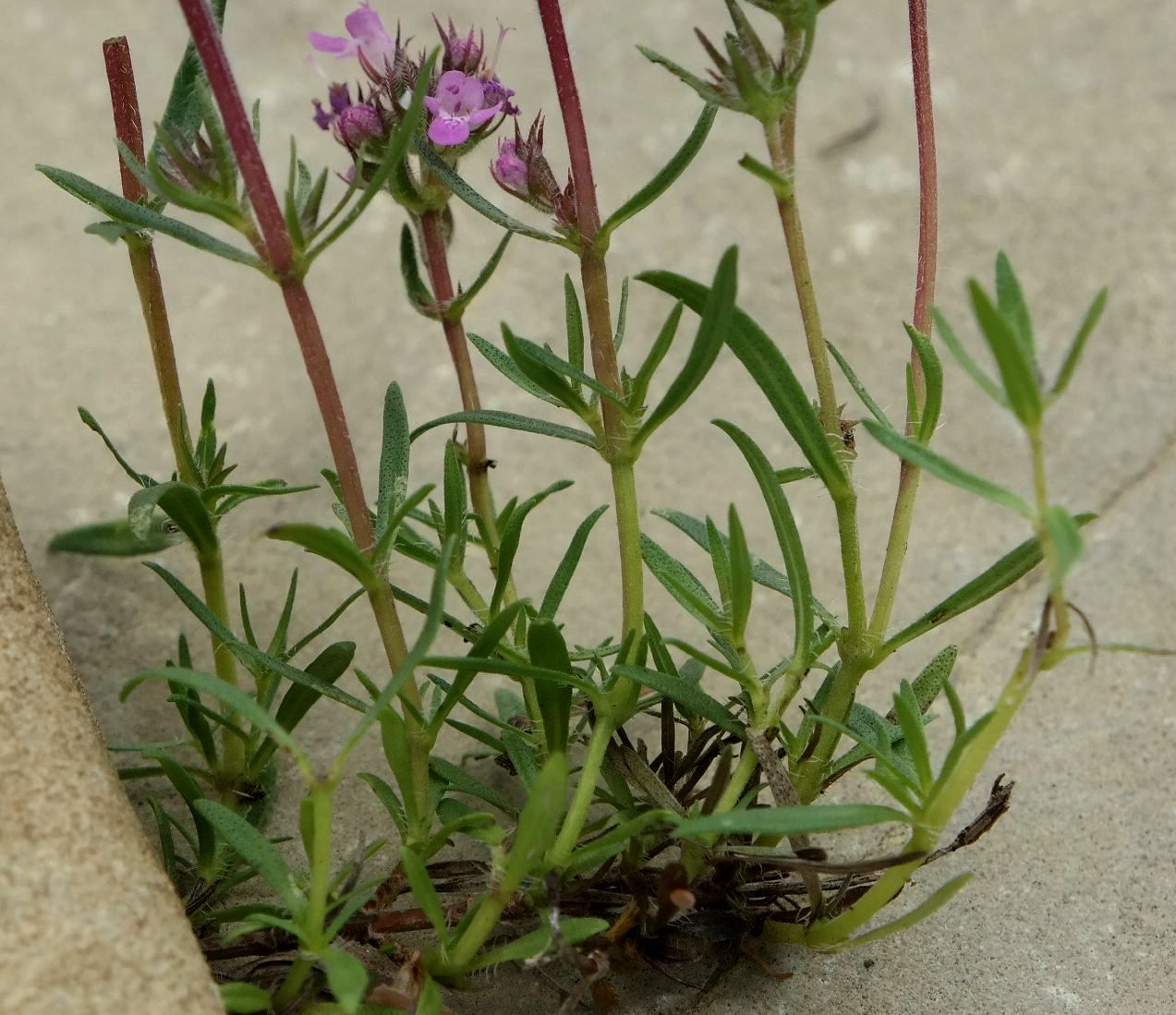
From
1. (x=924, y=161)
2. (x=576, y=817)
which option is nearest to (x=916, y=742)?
(x=576, y=817)

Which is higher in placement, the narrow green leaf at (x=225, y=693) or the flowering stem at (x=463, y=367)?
the flowering stem at (x=463, y=367)

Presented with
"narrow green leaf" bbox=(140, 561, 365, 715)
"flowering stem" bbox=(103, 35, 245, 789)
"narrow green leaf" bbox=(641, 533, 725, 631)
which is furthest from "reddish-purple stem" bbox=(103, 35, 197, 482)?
"narrow green leaf" bbox=(641, 533, 725, 631)

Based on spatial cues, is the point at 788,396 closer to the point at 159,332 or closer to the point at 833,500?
the point at 833,500

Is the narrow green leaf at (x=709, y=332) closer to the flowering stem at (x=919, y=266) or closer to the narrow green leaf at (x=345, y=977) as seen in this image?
the flowering stem at (x=919, y=266)

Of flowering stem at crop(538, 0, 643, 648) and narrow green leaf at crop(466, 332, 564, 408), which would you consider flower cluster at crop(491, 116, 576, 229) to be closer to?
flowering stem at crop(538, 0, 643, 648)

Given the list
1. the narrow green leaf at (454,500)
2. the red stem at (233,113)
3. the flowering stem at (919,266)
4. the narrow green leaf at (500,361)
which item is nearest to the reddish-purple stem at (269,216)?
the red stem at (233,113)

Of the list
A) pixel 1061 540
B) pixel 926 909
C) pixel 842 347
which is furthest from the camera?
pixel 842 347
